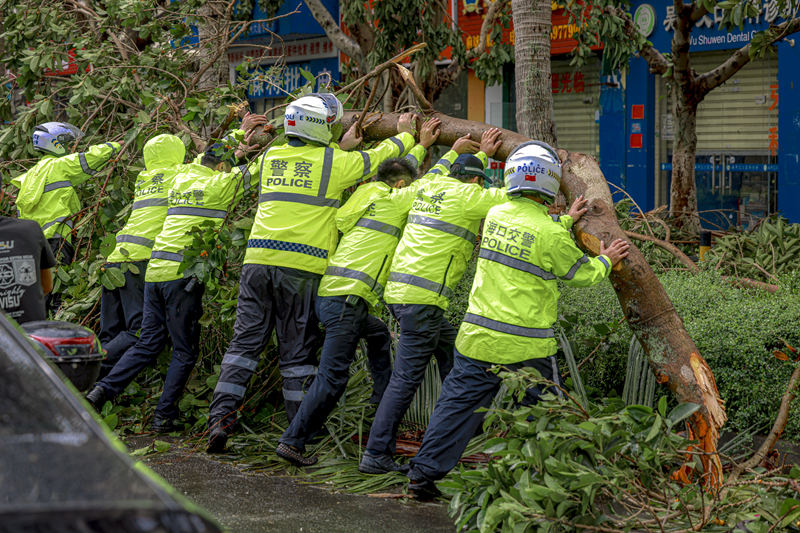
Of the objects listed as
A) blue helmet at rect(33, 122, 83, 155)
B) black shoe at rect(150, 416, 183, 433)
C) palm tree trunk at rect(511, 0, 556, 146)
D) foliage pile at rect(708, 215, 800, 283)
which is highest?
palm tree trunk at rect(511, 0, 556, 146)

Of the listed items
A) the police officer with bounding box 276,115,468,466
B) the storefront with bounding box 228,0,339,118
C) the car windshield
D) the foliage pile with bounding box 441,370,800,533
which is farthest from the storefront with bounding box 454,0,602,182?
the car windshield

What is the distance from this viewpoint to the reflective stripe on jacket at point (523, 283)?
4738mm

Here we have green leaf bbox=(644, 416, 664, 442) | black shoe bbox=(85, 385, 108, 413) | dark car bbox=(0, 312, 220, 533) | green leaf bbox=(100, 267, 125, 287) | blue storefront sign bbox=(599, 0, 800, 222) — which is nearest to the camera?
dark car bbox=(0, 312, 220, 533)

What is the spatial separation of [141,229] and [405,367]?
265 centimetres

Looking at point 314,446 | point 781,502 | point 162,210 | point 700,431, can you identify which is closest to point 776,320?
point 700,431

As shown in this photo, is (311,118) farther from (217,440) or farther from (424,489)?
(424,489)

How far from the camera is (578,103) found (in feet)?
46.6

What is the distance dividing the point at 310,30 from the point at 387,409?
36.8 feet

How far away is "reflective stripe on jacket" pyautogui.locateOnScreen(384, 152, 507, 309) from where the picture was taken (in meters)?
5.48

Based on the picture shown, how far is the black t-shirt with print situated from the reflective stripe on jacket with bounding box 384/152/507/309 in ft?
6.69

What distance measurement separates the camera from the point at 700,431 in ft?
15.8

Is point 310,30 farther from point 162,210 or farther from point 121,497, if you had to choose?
point 121,497

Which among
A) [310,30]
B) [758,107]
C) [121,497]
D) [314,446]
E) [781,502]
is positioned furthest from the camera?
[310,30]

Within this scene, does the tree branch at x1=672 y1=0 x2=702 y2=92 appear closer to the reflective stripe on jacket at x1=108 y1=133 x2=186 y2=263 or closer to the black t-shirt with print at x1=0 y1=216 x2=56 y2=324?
the reflective stripe on jacket at x1=108 y1=133 x2=186 y2=263
